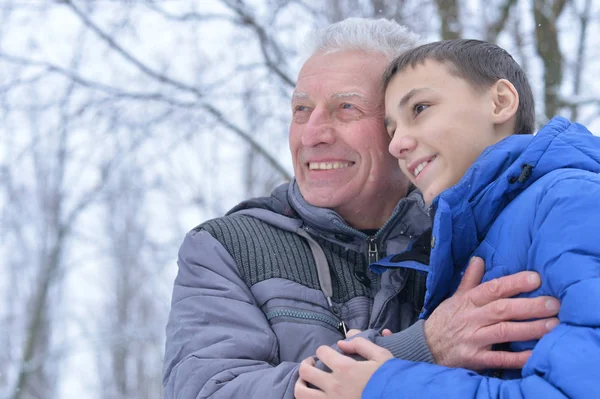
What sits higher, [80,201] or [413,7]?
[413,7]

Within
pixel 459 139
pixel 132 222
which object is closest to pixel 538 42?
pixel 459 139

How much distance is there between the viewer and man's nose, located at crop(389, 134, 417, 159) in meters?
2.00

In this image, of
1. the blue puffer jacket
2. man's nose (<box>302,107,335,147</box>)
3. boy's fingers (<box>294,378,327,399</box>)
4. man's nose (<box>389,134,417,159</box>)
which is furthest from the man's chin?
boy's fingers (<box>294,378,327,399</box>)

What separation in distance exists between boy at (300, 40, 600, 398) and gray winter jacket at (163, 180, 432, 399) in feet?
0.43

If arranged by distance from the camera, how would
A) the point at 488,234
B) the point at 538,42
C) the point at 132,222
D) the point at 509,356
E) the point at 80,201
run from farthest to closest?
the point at 132,222, the point at 80,201, the point at 538,42, the point at 488,234, the point at 509,356

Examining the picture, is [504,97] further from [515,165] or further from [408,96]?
[515,165]

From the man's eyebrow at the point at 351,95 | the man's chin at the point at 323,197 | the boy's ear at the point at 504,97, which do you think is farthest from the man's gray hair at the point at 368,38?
the boy's ear at the point at 504,97

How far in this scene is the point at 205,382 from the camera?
189 cm

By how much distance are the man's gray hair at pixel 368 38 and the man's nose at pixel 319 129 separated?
0.26 meters

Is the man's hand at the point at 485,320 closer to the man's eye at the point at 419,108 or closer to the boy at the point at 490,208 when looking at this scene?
the boy at the point at 490,208

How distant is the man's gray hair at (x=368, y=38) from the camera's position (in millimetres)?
2604

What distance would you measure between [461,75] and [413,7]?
4.83 metres

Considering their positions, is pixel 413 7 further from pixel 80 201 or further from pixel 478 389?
pixel 80 201

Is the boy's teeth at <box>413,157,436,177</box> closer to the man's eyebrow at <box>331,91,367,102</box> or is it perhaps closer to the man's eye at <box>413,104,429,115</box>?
the man's eye at <box>413,104,429,115</box>
